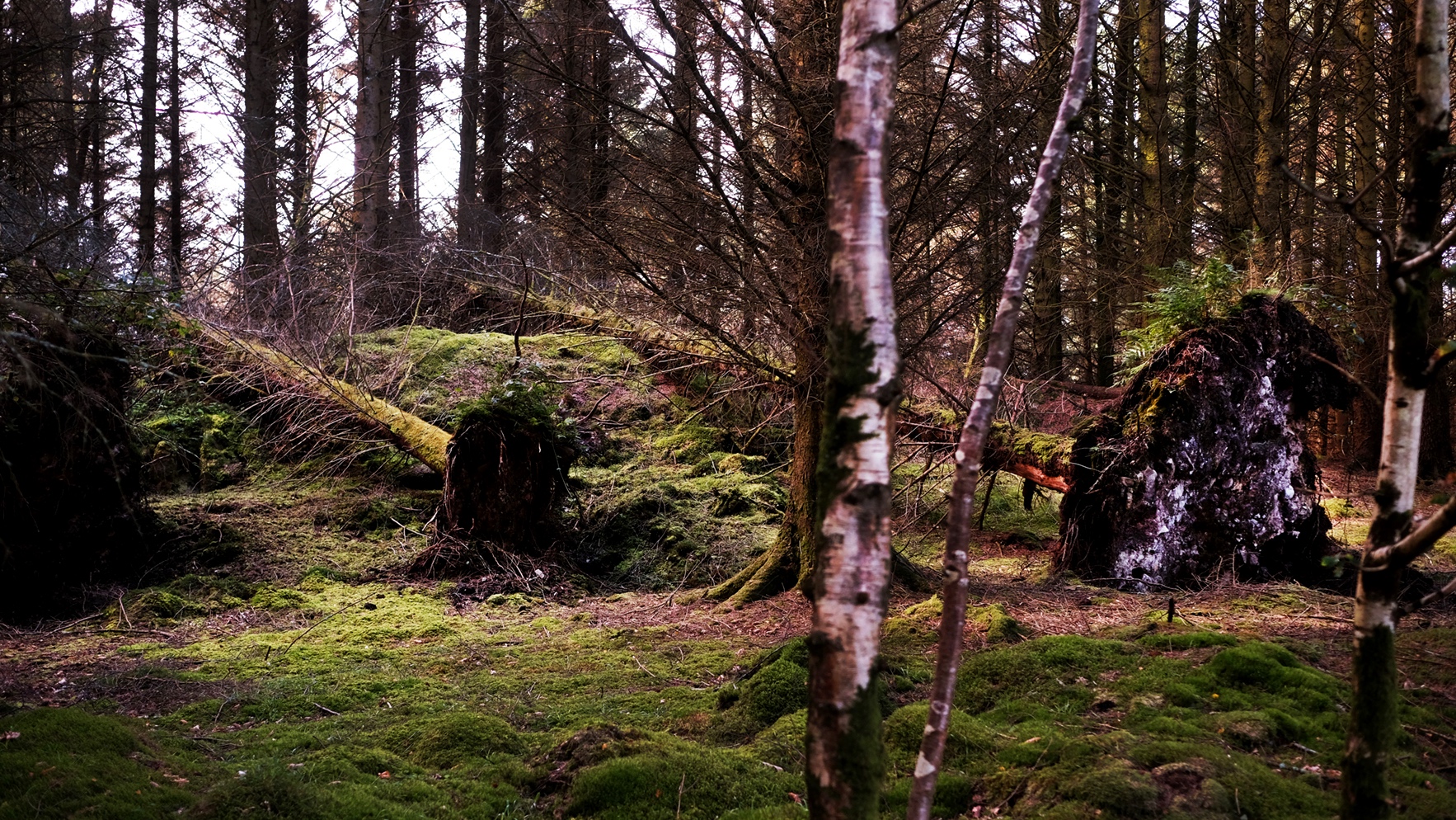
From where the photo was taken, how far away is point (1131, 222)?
1412 centimetres

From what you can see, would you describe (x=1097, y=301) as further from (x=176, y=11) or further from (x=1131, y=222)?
(x=176, y=11)

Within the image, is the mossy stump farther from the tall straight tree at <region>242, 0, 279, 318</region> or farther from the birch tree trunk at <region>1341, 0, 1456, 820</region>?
the birch tree trunk at <region>1341, 0, 1456, 820</region>

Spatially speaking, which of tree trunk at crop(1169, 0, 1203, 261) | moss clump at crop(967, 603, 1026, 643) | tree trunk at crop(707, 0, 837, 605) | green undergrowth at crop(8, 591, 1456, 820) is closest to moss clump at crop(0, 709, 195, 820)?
green undergrowth at crop(8, 591, 1456, 820)

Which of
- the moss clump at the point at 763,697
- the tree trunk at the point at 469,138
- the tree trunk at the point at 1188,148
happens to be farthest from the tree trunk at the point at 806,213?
the tree trunk at the point at 1188,148

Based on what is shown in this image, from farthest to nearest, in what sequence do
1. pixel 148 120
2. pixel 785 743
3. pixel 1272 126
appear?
pixel 148 120 < pixel 1272 126 < pixel 785 743

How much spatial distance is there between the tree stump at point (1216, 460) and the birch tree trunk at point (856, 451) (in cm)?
558

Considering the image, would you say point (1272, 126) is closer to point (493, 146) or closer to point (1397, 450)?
point (493, 146)

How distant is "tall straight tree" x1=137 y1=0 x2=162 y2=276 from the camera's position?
12.9 m

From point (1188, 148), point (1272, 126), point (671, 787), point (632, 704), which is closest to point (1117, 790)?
point (671, 787)

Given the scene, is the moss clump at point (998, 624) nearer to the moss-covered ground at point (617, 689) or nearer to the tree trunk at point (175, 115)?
the moss-covered ground at point (617, 689)

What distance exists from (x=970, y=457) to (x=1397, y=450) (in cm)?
126

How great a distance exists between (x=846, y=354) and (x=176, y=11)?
1661 centimetres

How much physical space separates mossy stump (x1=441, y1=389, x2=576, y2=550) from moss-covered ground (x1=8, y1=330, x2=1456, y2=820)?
685mm

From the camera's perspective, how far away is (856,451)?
7.66 ft
